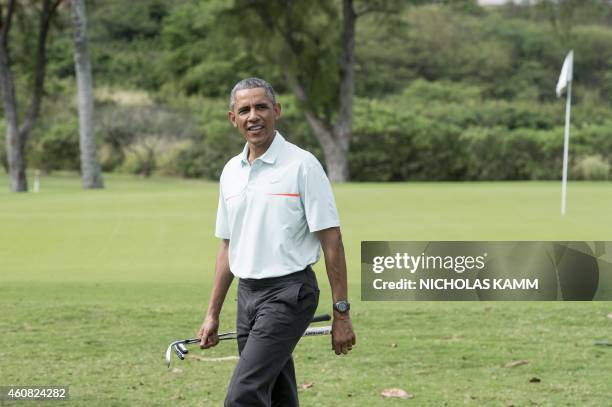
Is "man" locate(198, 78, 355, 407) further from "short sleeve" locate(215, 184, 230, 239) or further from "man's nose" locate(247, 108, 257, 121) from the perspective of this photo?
"short sleeve" locate(215, 184, 230, 239)

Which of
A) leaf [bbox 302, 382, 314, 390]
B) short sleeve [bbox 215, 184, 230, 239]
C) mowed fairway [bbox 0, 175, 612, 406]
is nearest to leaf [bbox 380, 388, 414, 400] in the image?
mowed fairway [bbox 0, 175, 612, 406]

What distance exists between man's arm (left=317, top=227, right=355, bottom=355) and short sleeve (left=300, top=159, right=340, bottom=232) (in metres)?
0.06

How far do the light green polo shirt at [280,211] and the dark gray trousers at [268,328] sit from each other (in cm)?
7

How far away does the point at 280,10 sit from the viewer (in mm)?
34438

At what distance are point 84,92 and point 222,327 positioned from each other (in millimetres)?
Answer: 20420

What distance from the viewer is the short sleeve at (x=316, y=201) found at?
3975mm

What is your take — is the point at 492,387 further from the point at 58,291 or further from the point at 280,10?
the point at 280,10

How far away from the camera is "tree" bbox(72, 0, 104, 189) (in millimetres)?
27688

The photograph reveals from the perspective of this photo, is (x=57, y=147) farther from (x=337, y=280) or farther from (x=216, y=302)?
(x=337, y=280)

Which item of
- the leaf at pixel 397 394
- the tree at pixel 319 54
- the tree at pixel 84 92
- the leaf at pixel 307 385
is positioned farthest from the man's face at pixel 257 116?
the tree at pixel 319 54

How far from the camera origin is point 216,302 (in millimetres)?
4441

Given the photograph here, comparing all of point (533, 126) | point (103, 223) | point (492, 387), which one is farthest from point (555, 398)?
point (533, 126)

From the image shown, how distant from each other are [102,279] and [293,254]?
7.58 metres

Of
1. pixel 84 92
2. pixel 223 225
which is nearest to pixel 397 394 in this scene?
pixel 223 225
